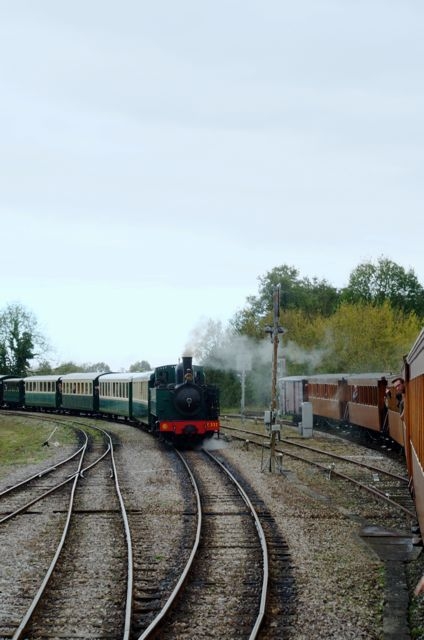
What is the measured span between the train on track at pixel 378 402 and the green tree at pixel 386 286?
39.8 meters

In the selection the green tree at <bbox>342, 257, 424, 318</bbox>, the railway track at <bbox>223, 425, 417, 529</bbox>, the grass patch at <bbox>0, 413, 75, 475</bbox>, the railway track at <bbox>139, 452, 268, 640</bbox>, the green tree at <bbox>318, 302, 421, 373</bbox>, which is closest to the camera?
the railway track at <bbox>139, 452, 268, 640</bbox>

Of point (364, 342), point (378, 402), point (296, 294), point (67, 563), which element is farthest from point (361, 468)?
point (296, 294)

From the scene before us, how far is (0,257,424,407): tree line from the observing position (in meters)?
45.6

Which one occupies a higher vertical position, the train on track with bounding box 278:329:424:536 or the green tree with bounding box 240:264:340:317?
the green tree with bounding box 240:264:340:317

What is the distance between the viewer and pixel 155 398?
27.1 metres

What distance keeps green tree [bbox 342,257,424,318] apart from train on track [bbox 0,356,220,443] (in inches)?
1639

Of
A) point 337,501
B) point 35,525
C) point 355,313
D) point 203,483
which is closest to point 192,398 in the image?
point 203,483

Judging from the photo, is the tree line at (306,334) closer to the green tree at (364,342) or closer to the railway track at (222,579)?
the green tree at (364,342)

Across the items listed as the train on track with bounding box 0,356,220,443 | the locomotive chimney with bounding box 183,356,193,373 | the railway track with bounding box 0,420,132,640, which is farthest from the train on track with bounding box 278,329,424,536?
the locomotive chimney with bounding box 183,356,193,373

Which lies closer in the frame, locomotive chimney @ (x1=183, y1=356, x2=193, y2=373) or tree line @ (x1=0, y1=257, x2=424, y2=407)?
locomotive chimney @ (x1=183, y1=356, x2=193, y2=373)

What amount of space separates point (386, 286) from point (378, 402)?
62.1m

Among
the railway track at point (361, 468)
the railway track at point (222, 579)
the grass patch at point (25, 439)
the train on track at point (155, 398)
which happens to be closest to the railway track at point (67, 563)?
the railway track at point (222, 579)

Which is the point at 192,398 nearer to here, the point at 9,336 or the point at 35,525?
the point at 35,525

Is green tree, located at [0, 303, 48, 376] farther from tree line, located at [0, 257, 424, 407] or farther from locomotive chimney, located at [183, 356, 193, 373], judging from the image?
locomotive chimney, located at [183, 356, 193, 373]
